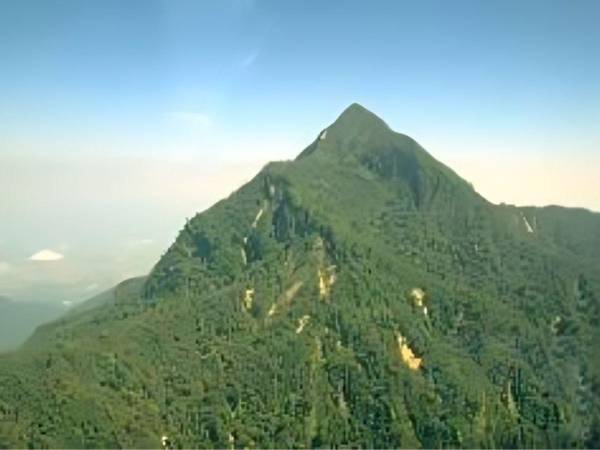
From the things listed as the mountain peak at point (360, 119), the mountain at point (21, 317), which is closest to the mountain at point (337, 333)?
the mountain peak at point (360, 119)

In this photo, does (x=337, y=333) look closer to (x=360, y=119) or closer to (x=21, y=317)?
(x=360, y=119)

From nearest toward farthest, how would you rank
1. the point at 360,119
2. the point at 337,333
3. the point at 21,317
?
1. the point at 337,333
2. the point at 360,119
3. the point at 21,317

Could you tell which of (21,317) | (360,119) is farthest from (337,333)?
(21,317)

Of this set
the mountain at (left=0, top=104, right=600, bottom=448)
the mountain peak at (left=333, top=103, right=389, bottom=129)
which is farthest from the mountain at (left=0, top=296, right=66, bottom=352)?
the mountain peak at (left=333, top=103, right=389, bottom=129)

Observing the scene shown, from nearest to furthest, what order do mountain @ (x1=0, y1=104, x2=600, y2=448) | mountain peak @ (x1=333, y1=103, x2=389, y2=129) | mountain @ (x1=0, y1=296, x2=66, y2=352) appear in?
1. mountain @ (x1=0, y1=104, x2=600, y2=448)
2. mountain peak @ (x1=333, y1=103, x2=389, y2=129)
3. mountain @ (x1=0, y1=296, x2=66, y2=352)

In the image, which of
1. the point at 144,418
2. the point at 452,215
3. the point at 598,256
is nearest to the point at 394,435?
the point at 144,418

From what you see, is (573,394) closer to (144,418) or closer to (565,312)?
(565,312)

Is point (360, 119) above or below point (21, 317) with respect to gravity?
above

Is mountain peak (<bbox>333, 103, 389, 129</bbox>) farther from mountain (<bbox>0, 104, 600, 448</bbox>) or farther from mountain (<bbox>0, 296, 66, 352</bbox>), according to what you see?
mountain (<bbox>0, 296, 66, 352</bbox>)

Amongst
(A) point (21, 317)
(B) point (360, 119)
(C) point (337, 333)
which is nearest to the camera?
(C) point (337, 333)
